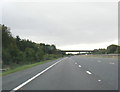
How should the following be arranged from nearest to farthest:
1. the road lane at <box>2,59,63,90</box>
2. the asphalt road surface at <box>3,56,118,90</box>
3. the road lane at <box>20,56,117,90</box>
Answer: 1. the road lane at <box>20,56,117,90</box>
2. the asphalt road surface at <box>3,56,118,90</box>
3. the road lane at <box>2,59,63,90</box>

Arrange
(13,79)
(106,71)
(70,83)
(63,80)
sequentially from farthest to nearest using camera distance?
(106,71) → (13,79) → (63,80) → (70,83)

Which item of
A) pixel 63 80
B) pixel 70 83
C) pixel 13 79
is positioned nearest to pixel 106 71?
pixel 63 80

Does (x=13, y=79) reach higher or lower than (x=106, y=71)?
lower

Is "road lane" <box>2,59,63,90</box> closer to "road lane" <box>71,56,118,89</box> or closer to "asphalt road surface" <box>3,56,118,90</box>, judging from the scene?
"asphalt road surface" <box>3,56,118,90</box>

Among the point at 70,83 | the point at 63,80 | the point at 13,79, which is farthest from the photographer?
the point at 13,79

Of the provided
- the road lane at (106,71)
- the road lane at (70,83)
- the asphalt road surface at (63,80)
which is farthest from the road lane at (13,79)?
the road lane at (106,71)

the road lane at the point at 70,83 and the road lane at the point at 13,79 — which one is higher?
the road lane at the point at 70,83

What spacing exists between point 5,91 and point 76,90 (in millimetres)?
2902

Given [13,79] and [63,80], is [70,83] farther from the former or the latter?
[13,79]

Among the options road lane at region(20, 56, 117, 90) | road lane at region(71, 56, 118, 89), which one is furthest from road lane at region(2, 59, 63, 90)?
road lane at region(71, 56, 118, 89)

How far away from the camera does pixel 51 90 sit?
10.0 meters

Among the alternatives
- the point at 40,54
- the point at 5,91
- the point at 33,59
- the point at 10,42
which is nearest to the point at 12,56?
the point at 10,42

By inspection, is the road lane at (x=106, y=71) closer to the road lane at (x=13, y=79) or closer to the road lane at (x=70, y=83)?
the road lane at (x=70, y=83)

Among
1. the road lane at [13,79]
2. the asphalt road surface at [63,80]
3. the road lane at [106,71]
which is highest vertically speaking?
the road lane at [106,71]
